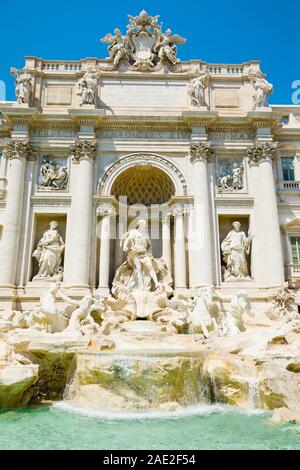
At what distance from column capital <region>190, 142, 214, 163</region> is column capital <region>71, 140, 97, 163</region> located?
200 inches

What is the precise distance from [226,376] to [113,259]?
409 inches

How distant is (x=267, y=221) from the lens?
17.2 meters

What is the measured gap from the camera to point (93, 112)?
1792 centimetres

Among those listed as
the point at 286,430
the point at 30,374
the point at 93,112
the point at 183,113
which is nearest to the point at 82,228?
the point at 93,112

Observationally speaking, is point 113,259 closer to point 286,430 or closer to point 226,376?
point 226,376

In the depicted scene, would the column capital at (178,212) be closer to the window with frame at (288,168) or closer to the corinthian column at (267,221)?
the corinthian column at (267,221)

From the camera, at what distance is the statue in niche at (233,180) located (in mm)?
18406

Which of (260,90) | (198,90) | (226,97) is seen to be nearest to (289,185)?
(260,90)

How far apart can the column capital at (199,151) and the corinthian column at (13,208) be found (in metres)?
8.24

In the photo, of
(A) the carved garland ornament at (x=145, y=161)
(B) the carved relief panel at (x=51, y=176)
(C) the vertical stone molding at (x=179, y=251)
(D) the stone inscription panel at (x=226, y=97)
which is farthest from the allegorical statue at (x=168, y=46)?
(C) the vertical stone molding at (x=179, y=251)

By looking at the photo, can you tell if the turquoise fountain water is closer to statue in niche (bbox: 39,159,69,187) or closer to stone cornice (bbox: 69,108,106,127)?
statue in niche (bbox: 39,159,69,187)

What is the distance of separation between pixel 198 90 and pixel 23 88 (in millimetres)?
9326

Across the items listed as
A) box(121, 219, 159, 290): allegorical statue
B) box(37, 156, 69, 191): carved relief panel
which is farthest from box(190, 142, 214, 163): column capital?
box(37, 156, 69, 191): carved relief panel
